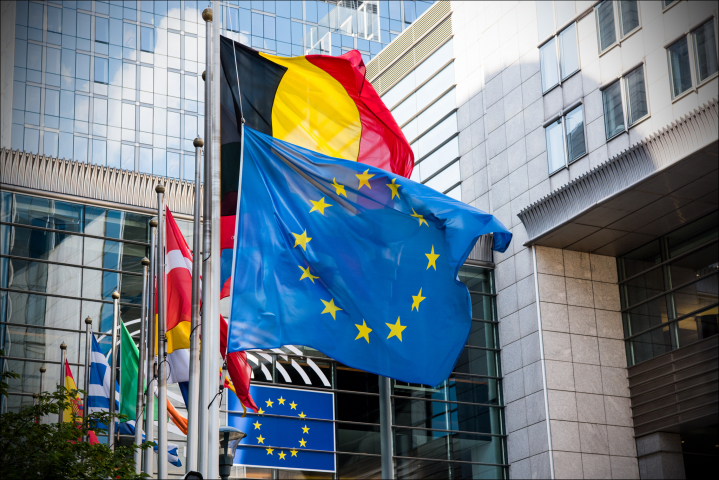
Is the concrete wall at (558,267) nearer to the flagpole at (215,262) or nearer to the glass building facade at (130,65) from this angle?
the flagpole at (215,262)

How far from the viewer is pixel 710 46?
28.8 m

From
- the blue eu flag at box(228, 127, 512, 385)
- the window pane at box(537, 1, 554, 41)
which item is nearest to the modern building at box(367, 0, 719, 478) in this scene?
the window pane at box(537, 1, 554, 41)

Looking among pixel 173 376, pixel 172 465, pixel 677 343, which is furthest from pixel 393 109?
pixel 173 376

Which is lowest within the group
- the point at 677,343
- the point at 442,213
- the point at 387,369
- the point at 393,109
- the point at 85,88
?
the point at 387,369

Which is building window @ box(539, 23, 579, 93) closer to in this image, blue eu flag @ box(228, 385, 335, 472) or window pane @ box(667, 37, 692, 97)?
window pane @ box(667, 37, 692, 97)

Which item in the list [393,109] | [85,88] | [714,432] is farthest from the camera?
[85,88]

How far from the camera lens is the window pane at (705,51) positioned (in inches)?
1126

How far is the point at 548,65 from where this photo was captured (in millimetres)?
36000

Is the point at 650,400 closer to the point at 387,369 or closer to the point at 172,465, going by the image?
the point at 172,465

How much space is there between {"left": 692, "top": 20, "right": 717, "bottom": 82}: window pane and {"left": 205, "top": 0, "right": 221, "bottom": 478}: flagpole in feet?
64.4

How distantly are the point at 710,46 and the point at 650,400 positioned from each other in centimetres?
1277

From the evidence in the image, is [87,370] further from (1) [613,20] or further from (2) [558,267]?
(1) [613,20]

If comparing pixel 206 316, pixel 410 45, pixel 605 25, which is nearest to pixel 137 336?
pixel 206 316

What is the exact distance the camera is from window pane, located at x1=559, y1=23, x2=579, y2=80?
113 ft
